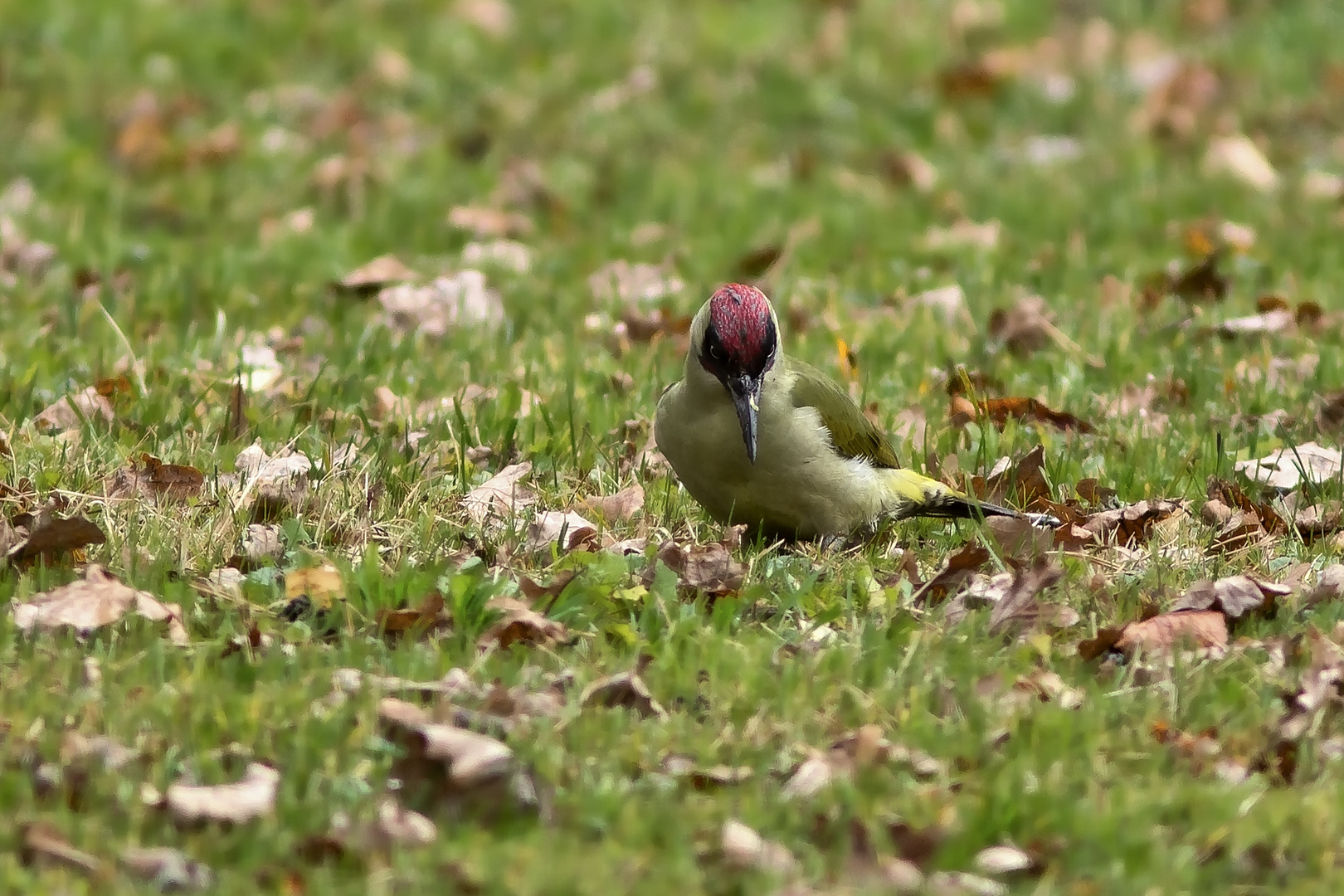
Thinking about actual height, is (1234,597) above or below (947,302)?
above

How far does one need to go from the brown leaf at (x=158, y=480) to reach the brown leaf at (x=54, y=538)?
1.81 feet

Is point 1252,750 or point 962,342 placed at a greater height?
point 1252,750

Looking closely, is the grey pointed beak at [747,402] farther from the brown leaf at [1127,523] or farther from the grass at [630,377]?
the brown leaf at [1127,523]

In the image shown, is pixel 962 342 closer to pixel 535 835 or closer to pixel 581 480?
pixel 581 480

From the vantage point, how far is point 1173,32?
13.5 meters

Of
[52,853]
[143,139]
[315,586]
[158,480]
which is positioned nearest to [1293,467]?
[315,586]

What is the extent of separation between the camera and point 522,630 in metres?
4.54

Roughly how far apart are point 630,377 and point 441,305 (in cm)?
130

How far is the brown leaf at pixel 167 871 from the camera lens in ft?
11.3

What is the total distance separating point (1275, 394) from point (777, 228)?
335cm

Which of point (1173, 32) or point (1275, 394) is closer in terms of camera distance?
point (1275, 394)

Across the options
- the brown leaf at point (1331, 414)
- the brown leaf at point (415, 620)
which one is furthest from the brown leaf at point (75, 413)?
the brown leaf at point (1331, 414)

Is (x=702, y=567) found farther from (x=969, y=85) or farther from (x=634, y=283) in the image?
(x=969, y=85)

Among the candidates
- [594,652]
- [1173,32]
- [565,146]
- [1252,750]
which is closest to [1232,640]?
[1252,750]
